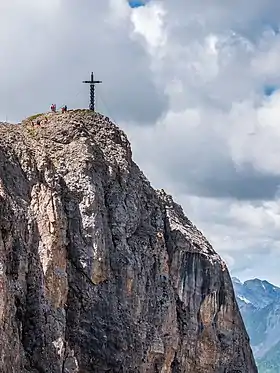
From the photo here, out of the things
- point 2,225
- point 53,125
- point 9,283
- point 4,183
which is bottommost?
point 9,283

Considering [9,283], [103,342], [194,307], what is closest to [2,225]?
[9,283]

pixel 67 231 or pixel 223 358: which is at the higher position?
pixel 67 231

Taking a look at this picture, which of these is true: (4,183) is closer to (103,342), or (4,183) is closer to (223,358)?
(103,342)

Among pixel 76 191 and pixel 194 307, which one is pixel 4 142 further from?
pixel 194 307

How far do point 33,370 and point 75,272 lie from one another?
15013mm

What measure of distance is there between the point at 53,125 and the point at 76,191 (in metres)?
12.3

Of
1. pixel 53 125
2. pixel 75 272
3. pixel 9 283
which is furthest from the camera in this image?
pixel 53 125

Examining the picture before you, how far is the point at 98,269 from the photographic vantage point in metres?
87.9

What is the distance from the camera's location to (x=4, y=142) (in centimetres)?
8850

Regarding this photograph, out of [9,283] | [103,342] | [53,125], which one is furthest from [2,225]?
[53,125]

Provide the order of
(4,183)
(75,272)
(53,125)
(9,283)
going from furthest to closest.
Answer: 1. (53,125)
2. (75,272)
3. (4,183)
4. (9,283)

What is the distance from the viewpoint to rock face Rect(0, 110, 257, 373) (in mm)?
76750

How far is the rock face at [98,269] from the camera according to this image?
7675 centimetres

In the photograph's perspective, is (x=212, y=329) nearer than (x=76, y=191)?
No
